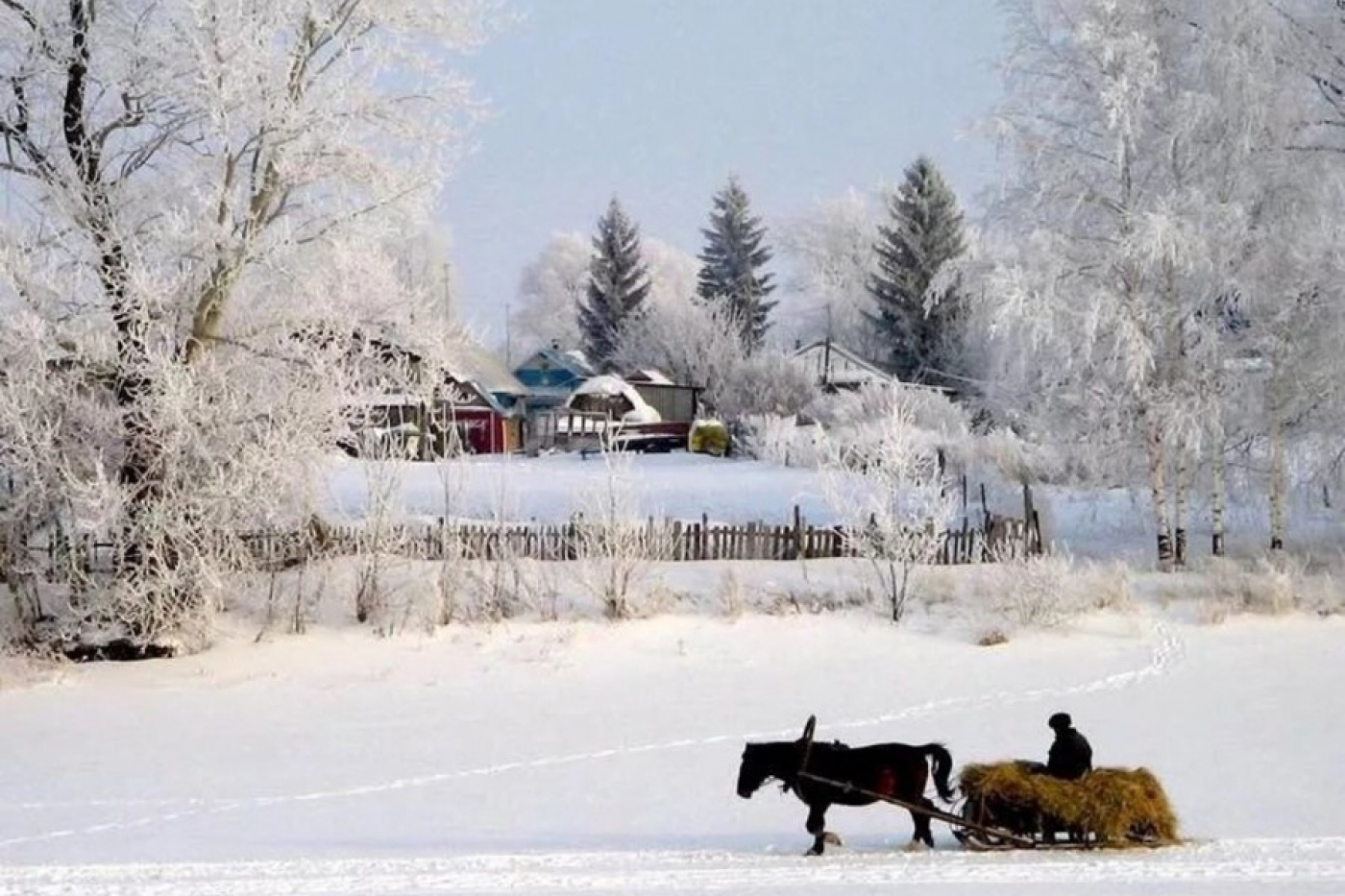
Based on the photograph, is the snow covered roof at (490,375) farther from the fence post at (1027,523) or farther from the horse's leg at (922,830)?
the horse's leg at (922,830)

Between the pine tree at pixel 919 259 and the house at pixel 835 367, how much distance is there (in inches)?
69.8

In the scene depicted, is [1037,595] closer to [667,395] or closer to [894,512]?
[894,512]

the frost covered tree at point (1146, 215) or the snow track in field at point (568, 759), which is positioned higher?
the frost covered tree at point (1146, 215)

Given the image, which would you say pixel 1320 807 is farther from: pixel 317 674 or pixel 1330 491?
pixel 1330 491

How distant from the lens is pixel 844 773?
31.2 feet

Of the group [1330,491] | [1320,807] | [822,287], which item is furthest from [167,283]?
[822,287]

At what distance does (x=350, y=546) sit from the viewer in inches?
857

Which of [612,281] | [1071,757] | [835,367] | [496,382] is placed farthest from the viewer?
[612,281]

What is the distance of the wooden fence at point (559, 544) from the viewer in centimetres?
2020

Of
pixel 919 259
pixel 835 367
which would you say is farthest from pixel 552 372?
pixel 919 259

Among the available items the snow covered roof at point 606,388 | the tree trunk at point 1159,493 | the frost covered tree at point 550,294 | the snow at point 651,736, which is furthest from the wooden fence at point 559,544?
the frost covered tree at point 550,294

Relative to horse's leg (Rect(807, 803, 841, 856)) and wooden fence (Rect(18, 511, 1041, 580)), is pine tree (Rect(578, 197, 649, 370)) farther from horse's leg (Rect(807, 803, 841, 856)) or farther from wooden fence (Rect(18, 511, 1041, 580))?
horse's leg (Rect(807, 803, 841, 856))

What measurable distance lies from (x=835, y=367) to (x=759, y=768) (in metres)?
50.7

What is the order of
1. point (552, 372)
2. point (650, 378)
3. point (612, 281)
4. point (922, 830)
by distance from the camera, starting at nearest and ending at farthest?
point (922, 830)
point (650, 378)
point (552, 372)
point (612, 281)
